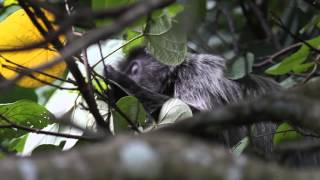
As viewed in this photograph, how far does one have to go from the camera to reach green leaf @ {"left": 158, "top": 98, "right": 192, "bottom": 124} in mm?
2596

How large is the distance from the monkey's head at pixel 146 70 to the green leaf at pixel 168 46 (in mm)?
1581

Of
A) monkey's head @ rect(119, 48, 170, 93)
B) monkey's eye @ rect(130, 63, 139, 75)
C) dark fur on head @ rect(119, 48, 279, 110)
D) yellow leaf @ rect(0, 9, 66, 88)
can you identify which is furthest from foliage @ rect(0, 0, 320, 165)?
monkey's eye @ rect(130, 63, 139, 75)

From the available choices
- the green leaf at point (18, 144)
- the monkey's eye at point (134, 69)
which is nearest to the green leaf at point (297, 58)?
the green leaf at point (18, 144)

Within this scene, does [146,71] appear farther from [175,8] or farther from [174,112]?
[175,8]

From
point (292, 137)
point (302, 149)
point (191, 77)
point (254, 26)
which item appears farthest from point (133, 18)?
point (254, 26)

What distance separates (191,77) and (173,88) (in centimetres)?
→ 13

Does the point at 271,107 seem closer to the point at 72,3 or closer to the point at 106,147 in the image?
the point at 106,147

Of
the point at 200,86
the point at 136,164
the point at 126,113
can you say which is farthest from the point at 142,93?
the point at 136,164

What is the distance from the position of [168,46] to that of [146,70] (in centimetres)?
190

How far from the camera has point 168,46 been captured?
7.67 feet

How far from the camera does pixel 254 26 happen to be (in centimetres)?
463

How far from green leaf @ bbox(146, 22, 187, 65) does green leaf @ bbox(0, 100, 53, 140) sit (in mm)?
427

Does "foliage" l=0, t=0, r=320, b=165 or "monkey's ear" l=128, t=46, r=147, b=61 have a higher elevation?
"monkey's ear" l=128, t=46, r=147, b=61

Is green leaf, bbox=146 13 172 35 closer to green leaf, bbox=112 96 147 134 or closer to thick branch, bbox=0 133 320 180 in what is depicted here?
green leaf, bbox=112 96 147 134
